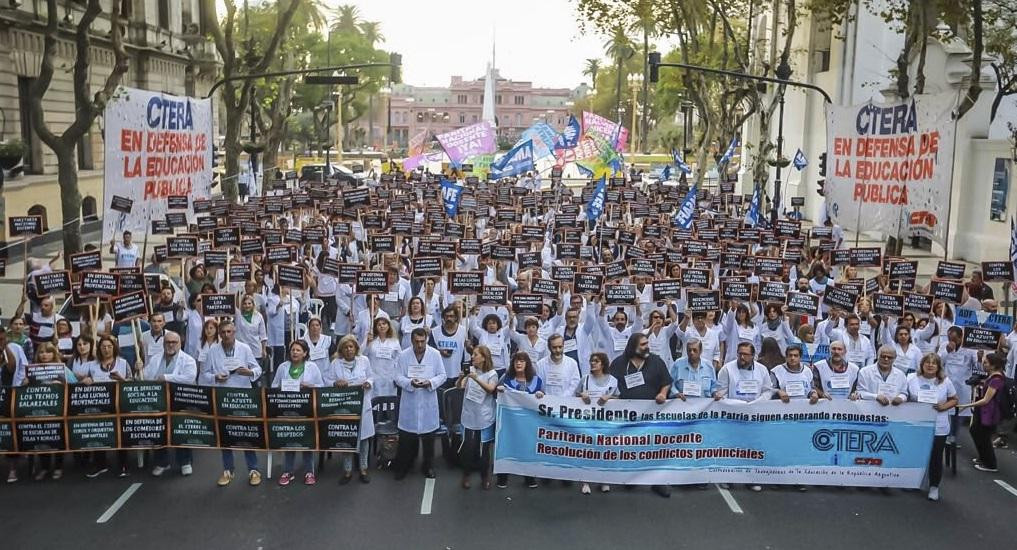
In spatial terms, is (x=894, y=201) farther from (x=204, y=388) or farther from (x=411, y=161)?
(x=411, y=161)

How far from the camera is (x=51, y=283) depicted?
38.3ft

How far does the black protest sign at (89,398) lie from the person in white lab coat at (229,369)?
902 millimetres

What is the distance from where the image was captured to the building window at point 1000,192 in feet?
81.9

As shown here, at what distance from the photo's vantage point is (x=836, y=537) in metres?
8.43

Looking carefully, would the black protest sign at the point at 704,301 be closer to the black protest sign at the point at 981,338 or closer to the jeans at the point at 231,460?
the black protest sign at the point at 981,338

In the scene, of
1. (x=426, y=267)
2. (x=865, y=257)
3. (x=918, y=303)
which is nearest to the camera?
(x=918, y=303)

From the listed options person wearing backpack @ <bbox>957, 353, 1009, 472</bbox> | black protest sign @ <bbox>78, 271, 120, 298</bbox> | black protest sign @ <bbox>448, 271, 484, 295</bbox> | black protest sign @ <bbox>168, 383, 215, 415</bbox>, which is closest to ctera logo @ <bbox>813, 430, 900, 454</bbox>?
person wearing backpack @ <bbox>957, 353, 1009, 472</bbox>

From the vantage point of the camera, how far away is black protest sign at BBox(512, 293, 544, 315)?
12000 millimetres

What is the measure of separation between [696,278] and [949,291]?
125 inches

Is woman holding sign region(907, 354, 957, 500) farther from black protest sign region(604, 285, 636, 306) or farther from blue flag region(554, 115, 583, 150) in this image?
blue flag region(554, 115, 583, 150)

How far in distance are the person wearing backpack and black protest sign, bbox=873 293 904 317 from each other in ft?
5.74

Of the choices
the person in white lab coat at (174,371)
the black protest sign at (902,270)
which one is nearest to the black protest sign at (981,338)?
the black protest sign at (902,270)

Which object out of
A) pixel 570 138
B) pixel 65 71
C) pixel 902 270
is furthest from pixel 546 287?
pixel 570 138

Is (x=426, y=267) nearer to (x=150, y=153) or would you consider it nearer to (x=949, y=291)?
(x=150, y=153)
